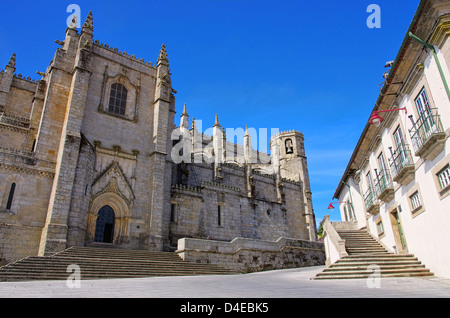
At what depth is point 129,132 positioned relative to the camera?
22.0 m

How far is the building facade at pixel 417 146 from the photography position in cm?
868

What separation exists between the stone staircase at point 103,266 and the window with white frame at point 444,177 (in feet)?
35.0

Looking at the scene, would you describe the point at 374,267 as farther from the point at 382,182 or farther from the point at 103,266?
the point at 103,266

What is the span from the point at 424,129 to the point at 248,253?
461 inches

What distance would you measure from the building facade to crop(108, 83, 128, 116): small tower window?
16.3 metres

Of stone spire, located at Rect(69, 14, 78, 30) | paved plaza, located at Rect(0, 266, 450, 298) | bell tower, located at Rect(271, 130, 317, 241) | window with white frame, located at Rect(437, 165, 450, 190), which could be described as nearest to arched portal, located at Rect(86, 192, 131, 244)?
paved plaza, located at Rect(0, 266, 450, 298)

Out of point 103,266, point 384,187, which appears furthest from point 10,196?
point 384,187

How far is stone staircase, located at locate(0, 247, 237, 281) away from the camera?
37.7ft

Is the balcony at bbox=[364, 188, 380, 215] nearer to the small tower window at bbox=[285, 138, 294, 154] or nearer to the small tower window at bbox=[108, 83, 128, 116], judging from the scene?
the small tower window at bbox=[108, 83, 128, 116]

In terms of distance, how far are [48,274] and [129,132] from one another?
39.8 ft

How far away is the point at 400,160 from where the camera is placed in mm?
11797

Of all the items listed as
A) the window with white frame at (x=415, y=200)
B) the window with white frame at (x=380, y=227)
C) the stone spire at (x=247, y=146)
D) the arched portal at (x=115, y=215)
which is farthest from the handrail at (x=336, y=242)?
the stone spire at (x=247, y=146)
